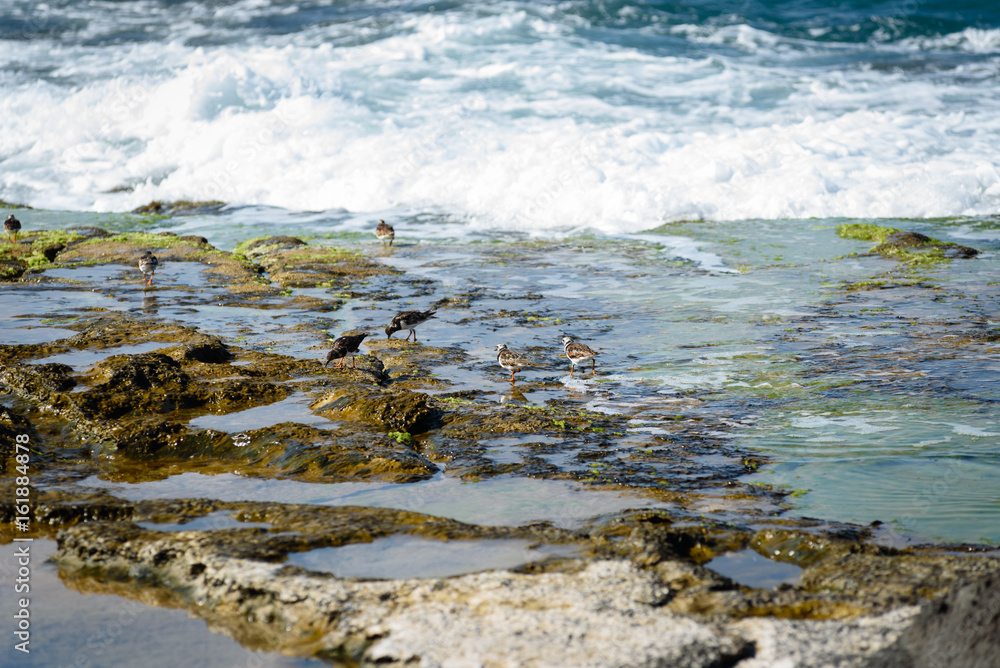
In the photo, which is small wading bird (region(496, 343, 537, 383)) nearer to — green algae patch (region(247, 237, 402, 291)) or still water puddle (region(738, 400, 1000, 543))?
still water puddle (region(738, 400, 1000, 543))

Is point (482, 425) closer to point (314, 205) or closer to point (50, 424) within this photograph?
point (50, 424)

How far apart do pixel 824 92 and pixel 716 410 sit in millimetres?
18620

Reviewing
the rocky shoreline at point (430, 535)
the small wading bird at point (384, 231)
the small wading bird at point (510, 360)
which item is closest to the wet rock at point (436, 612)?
the rocky shoreline at point (430, 535)

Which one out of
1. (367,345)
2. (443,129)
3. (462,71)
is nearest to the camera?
(367,345)

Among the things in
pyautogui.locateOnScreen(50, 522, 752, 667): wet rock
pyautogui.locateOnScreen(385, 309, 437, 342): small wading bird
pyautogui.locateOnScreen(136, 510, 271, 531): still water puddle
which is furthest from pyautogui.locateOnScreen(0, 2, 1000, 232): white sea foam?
pyautogui.locateOnScreen(50, 522, 752, 667): wet rock

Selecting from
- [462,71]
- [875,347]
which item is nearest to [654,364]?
[875,347]

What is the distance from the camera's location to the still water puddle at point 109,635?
3.43 m

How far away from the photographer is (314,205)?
747 inches

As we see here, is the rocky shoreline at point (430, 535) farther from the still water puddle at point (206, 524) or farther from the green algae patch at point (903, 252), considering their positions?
the green algae patch at point (903, 252)

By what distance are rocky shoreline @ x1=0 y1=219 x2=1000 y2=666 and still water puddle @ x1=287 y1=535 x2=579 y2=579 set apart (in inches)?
2.5

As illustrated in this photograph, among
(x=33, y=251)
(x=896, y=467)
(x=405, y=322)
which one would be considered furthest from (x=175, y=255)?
(x=896, y=467)

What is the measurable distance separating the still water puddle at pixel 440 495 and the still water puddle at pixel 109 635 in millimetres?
1066

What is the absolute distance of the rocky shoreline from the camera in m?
3.13

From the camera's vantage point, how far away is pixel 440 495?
4980 millimetres
